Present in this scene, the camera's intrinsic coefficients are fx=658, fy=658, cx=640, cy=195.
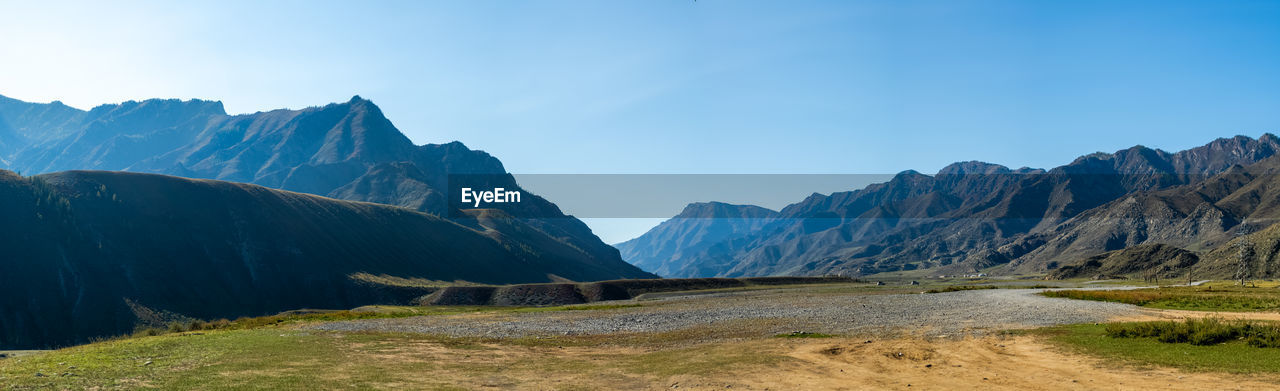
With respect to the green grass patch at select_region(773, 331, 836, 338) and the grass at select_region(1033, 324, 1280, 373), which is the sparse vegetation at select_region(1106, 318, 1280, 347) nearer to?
the grass at select_region(1033, 324, 1280, 373)

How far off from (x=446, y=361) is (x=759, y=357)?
492 inches

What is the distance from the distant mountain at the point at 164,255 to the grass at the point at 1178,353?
388 ft

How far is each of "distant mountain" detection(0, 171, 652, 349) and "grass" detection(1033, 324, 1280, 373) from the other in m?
118

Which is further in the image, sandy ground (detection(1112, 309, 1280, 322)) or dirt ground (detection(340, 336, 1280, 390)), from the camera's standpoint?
sandy ground (detection(1112, 309, 1280, 322))

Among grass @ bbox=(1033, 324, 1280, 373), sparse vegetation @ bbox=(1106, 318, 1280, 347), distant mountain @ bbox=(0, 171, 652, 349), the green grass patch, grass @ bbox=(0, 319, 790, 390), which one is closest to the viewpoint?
grass @ bbox=(0, 319, 790, 390)

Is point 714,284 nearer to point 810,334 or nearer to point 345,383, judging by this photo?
point 810,334

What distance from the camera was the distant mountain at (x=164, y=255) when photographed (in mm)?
99500

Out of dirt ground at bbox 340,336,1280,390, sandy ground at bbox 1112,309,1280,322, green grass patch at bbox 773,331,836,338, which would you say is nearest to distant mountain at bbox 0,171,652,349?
dirt ground at bbox 340,336,1280,390

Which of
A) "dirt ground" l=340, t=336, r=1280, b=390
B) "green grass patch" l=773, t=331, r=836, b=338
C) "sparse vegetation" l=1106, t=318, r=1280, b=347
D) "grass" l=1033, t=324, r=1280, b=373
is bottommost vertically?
"green grass patch" l=773, t=331, r=836, b=338

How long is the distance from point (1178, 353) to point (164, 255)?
149 m

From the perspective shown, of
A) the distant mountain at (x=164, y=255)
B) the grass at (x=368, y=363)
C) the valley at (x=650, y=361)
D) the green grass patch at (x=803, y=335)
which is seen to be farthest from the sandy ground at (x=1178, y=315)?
the distant mountain at (x=164, y=255)

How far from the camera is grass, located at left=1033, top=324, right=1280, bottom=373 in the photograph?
2088 cm

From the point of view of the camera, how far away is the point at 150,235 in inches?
5044

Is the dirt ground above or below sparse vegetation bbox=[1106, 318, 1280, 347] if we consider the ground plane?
below
